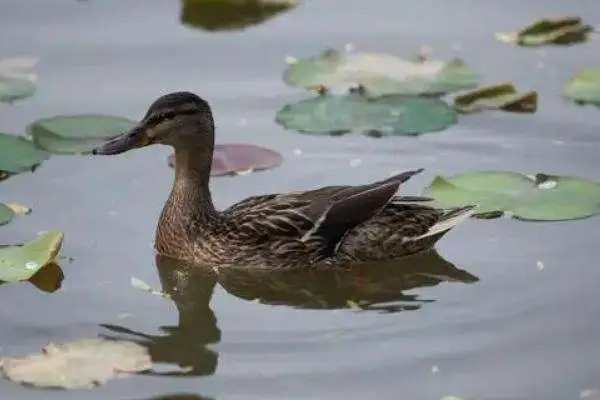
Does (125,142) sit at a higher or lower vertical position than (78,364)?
higher

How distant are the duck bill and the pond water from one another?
53cm

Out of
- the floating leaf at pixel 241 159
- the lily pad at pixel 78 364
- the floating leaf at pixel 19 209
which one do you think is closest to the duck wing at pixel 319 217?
the floating leaf at pixel 241 159

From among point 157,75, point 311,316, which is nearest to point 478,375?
point 311,316

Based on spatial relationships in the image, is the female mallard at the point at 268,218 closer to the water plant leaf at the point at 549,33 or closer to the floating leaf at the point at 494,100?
the floating leaf at the point at 494,100

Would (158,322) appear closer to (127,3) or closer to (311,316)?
(311,316)

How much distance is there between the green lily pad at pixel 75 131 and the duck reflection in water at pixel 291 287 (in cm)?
134

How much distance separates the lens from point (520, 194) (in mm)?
9320

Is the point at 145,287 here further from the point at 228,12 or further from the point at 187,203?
the point at 228,12

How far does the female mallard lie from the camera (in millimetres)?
8898

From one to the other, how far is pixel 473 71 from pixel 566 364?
Result: 3.85 meters

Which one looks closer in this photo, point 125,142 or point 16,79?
point 125,142

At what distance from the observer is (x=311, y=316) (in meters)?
8.27

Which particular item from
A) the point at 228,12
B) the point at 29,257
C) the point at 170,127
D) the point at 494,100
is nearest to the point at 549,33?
the point at 494,100

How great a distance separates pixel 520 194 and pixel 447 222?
660 millimetres
